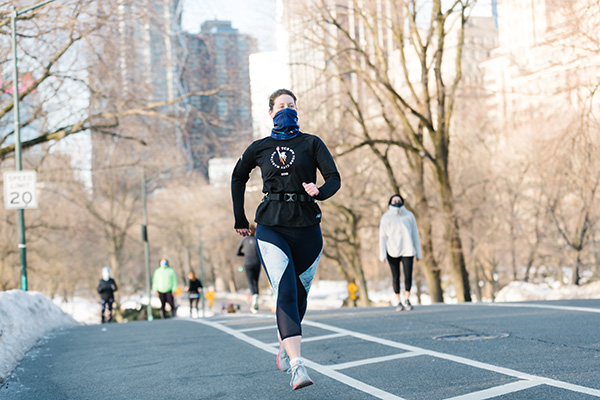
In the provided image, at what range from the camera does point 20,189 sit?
17.3 meters

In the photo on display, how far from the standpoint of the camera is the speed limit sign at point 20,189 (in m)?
17.2

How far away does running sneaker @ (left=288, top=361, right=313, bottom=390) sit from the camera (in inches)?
188

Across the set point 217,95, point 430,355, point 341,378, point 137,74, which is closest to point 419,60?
point 217,95

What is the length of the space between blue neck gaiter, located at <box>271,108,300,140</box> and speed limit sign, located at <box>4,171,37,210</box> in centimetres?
1303

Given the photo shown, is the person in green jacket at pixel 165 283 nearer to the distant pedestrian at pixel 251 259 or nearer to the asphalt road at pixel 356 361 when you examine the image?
the distant pedestrian at pixel 251 259

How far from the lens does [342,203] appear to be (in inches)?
1447

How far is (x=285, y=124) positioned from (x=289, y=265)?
98cm

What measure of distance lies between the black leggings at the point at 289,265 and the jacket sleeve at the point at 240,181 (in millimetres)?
225

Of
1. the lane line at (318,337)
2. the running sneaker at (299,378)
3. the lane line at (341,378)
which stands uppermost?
the running sneaker at (299,378)

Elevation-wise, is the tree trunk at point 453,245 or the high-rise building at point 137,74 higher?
the high-rise building at point 137,74

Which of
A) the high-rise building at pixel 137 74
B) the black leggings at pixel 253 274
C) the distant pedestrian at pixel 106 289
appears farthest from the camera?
the distant pedestrian at pixel 106 289

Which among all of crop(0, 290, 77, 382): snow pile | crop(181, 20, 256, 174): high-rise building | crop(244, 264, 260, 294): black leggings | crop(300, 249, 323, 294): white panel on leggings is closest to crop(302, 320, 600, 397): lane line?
crop(300, 249, 323, 294): white panel on leggings

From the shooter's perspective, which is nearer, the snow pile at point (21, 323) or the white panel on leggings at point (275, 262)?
the white panel on leggings at point (275, 262)

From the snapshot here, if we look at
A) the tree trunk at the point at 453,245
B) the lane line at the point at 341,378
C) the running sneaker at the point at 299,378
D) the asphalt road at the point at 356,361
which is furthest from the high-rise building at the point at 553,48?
the running sneaker at the point at 299,378
